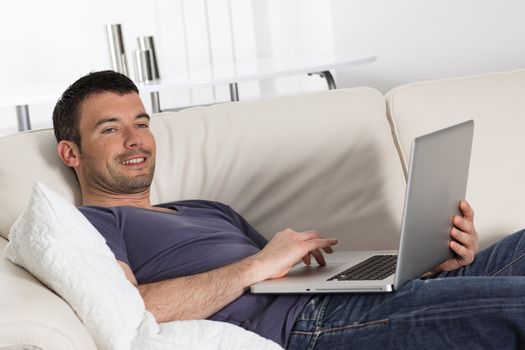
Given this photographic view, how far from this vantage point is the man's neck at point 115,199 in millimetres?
2158

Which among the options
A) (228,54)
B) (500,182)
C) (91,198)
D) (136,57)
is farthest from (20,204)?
(228,54)

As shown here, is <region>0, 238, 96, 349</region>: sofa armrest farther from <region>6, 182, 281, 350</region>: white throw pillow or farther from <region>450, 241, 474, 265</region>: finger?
<region>450, 241, 474, 265</region>: finger

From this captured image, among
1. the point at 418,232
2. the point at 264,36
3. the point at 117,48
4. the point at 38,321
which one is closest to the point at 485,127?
the point at 418,232

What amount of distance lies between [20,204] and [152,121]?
17.6 inches

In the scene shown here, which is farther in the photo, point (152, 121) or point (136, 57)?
point (136, 57)

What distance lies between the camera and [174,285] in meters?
1.84

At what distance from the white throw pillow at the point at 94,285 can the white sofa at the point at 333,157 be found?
552 millimetres

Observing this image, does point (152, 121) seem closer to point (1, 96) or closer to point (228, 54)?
point (1, 96)

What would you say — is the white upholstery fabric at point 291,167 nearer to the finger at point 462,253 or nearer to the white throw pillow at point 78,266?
the finger at point 462,253

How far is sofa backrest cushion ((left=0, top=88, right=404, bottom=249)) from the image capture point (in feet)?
7.63

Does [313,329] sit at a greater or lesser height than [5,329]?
lesser

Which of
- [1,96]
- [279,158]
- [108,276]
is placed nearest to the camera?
[108,276]

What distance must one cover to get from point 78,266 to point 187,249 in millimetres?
425

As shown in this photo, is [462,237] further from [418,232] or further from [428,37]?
[428,37]
